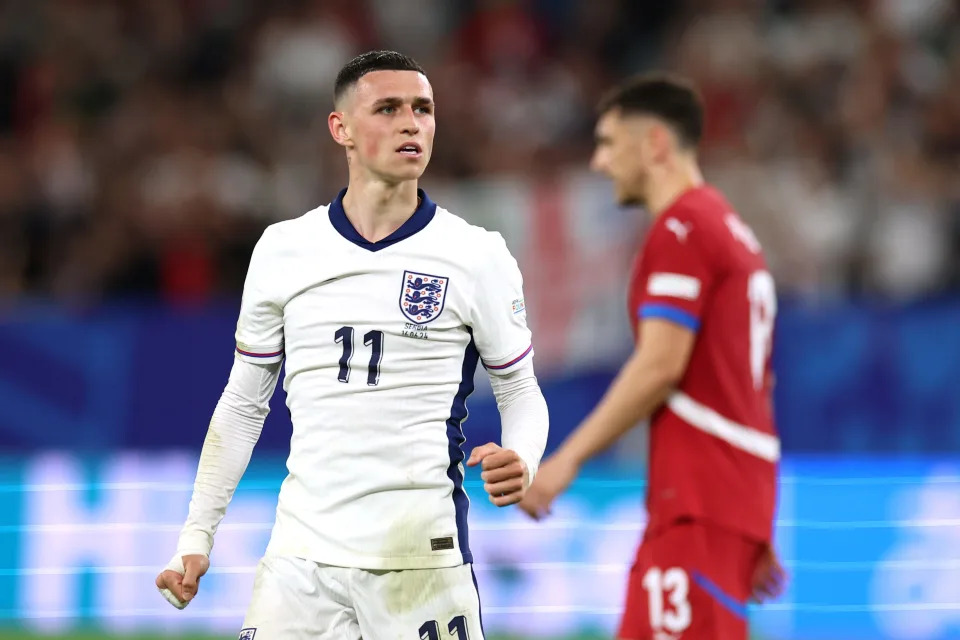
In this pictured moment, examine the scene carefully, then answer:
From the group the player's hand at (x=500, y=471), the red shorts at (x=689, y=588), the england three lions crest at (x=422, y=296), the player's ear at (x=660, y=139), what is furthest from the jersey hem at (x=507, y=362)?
the player's ear at (x=660, y=139)

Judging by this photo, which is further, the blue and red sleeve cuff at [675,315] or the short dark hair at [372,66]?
the blue and red sleeve cuff at [675,315]

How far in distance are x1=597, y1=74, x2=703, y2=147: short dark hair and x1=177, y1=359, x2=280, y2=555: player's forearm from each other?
177 centimetres

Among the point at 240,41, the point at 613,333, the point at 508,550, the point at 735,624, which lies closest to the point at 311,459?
the point at 735,624

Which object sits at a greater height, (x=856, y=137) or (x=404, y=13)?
(x=404, y=13)

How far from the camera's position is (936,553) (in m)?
7.88

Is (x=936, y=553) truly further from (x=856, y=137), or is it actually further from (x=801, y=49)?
(x=801, y=49)

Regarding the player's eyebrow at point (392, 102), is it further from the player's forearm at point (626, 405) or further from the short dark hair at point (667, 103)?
the short dark hair at point (667, 103)

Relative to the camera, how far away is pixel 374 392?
412 cm

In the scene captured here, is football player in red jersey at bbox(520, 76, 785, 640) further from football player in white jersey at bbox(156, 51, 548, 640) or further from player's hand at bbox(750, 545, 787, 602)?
football player in white jersey at bbox(156, 51, 548, 640)

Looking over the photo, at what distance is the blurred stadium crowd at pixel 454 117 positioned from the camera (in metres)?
11.2

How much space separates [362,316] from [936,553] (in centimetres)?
461

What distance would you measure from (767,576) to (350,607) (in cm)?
146

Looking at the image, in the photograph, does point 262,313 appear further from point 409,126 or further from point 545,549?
point 545,549

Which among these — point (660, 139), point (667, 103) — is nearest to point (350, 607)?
point (660, 139)
